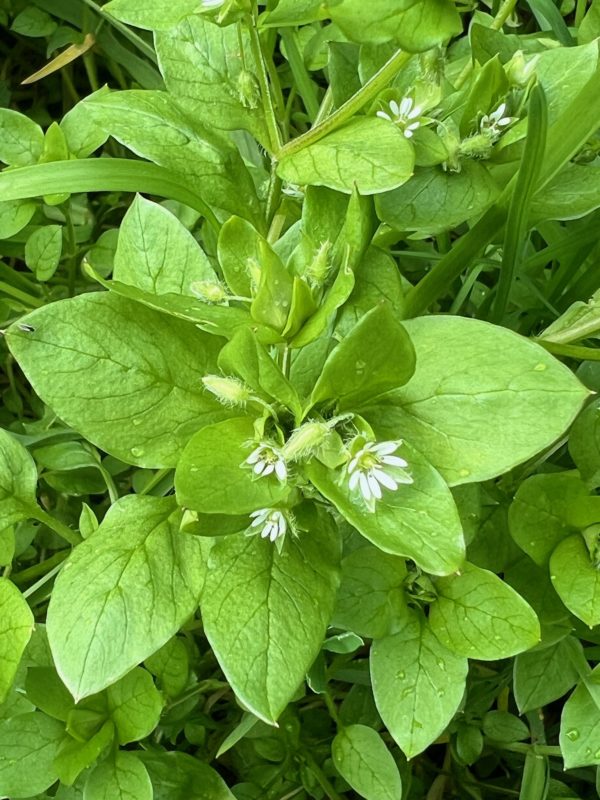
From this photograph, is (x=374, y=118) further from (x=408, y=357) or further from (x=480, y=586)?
Result: (x=480, y=586)

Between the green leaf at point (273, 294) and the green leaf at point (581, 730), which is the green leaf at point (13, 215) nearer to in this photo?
the green leaf at point (273, 294)

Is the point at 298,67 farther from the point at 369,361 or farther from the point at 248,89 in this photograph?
the point at 369,361

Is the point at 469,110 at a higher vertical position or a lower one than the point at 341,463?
higher

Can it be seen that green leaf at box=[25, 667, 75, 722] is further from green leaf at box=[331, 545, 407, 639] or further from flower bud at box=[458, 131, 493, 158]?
flower bud at box=[458, 131, 493, 158]

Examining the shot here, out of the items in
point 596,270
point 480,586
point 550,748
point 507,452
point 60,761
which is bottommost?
point 550,748

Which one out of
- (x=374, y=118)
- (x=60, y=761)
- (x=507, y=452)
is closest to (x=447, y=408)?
(x=507, y=452)

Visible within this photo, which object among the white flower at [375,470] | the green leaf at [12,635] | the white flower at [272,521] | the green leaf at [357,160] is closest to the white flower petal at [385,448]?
the white flower at [375,470]

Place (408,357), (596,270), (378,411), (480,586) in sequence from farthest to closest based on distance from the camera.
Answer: (596,270)
(480,586)
(378,411)
(408,357)

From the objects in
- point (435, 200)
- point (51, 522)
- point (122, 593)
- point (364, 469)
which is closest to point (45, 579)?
point (51, 522)

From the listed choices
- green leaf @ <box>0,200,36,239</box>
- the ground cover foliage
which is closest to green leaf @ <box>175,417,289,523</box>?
the ground cover foliage
